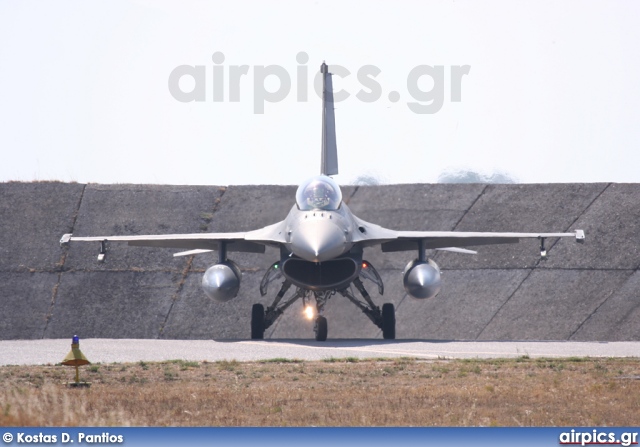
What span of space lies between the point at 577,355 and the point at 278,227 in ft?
23.8

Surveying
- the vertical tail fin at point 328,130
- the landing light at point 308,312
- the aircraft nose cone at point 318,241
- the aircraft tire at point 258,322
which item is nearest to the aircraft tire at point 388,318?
the landing light at point 308,312

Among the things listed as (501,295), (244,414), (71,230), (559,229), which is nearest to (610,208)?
(559,229)

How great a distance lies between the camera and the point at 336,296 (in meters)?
29.6

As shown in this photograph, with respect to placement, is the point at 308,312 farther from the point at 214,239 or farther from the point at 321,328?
the point at 214,239

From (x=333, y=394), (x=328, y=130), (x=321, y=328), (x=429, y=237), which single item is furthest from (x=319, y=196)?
(x=333, y=394)

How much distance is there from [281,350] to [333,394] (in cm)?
734

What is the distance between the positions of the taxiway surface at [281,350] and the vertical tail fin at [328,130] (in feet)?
14.7

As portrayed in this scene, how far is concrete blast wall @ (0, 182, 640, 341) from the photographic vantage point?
28.3m

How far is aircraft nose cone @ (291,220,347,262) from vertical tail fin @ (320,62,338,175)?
4.62m

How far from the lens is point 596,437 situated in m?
9.39

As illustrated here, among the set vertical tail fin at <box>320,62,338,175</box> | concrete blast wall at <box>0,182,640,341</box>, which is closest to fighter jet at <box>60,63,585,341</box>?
vertical tail fin at <box>320,62,338,175</box>

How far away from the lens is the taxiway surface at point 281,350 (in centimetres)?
1856

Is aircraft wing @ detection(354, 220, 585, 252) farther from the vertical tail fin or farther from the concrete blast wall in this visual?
the concrete blast wall

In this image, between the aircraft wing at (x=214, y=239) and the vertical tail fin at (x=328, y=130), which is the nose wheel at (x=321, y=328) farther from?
the vertical tail fin at (x=328, y=130)
